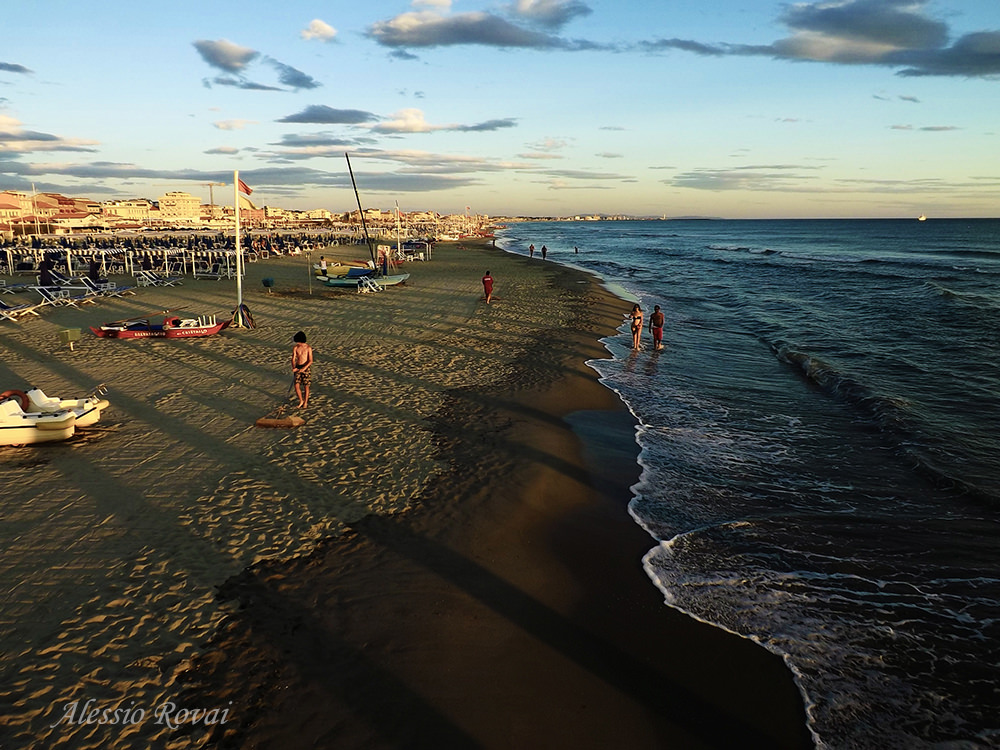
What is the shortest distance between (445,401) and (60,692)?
27.6ft

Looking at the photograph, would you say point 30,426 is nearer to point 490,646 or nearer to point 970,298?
point 490,646

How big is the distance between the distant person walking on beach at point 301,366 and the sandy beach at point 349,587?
383 mm

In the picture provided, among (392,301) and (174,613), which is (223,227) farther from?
(174,613)

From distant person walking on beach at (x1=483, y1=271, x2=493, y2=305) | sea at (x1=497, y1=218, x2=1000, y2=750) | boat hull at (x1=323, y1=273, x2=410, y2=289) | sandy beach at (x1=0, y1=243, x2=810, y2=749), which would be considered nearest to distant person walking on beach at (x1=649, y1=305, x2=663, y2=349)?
sea at (x1=497, y1=218, x2=1000, y2=750)

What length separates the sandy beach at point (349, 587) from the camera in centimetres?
451

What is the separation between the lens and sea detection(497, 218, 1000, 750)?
525 centimetres

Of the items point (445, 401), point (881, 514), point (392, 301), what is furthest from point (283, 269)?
point (881, 514)

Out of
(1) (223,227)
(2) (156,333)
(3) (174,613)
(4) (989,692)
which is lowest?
(4) (989,692)

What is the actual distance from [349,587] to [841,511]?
732 cm

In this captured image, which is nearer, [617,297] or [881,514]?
[881,514]

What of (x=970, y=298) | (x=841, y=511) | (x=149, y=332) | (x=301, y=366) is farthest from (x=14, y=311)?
(x=970, y=298)

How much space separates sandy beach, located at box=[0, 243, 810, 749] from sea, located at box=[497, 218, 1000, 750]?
575mm

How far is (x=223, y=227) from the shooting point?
10138cm

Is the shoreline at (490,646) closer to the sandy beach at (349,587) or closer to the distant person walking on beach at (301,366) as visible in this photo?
the sandy beach at (349,587)
